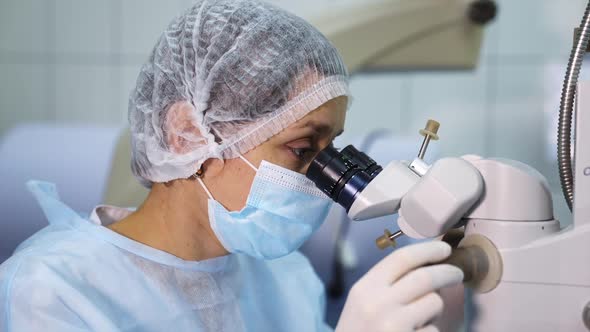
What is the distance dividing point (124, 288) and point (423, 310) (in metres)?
0.58

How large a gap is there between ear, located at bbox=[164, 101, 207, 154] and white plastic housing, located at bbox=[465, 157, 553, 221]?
503 mm

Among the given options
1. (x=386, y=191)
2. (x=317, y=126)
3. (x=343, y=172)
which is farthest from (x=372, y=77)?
(x=386, y=191)

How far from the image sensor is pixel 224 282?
48.6 inches

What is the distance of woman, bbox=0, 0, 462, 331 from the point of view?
1.02m

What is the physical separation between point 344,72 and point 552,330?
57cm

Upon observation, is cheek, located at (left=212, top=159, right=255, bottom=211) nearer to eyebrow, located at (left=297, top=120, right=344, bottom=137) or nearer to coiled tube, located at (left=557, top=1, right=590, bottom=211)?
eyebrow, located at (left=297, top=120, right=344, bottom=137)

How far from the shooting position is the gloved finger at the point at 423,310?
0.68 metres

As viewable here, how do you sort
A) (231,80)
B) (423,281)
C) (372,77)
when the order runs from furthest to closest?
1. (372,77)
2. (231,80)
3. (423,281)

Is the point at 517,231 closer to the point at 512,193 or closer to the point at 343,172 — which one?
the point at 512,193

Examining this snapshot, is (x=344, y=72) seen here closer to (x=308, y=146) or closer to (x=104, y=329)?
(x=308, y=146)

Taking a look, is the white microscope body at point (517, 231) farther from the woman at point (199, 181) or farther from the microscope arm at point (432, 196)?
the woman at point (199, 181)

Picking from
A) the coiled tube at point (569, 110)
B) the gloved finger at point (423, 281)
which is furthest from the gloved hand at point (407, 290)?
the coiled tube at point (569, 110)

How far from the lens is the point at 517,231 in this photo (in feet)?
2.35

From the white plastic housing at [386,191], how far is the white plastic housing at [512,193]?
9 centimetres
